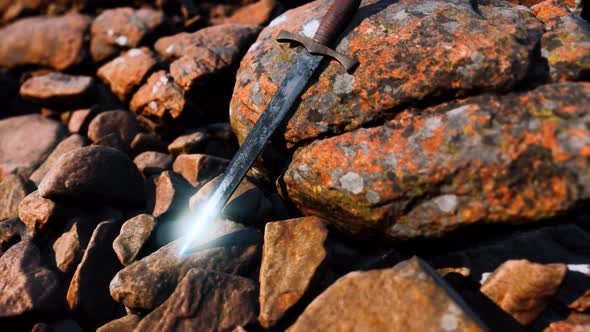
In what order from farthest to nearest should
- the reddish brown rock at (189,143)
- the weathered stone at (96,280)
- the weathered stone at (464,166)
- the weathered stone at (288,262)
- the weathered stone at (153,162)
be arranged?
1. the reddish brown rock at (189,143)
2. the weathered stone at (153,162)
3. the weathered stone at (96,280)
4. the weathered stone at (288,262)
5. the weathered stone at (464,166)

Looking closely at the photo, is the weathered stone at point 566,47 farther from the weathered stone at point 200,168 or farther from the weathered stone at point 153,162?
the weathered stone at point 153,162

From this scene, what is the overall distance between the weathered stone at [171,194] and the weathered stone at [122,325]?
975 mm

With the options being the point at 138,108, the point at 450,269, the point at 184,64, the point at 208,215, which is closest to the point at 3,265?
the point at 208,215

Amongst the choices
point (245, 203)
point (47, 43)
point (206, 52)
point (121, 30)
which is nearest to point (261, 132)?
point (245, 203)

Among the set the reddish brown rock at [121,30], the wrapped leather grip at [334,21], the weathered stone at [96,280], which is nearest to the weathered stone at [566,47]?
the wrapped leather grip at [334,21]

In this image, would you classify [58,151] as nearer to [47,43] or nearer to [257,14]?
[47,43]

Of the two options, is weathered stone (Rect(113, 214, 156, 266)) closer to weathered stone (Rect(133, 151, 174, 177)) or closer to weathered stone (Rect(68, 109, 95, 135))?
weathered stone (Rect(133, 151, 174, 177))

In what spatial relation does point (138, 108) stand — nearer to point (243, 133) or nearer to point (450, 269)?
point (243, 133)

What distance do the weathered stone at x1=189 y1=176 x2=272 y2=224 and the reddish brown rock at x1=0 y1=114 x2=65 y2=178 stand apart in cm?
241

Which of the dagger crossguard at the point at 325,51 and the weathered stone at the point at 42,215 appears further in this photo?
the weathered stone at the point at 42,215

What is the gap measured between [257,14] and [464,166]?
14.0 ft

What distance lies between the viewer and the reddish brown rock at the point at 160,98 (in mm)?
4285

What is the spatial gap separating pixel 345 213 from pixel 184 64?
2.75 meters

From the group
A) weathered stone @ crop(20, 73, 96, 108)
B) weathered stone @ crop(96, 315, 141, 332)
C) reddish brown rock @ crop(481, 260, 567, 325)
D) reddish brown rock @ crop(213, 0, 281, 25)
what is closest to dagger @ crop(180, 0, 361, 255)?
weathered stone @ crop(96, 315, 141, 332)
